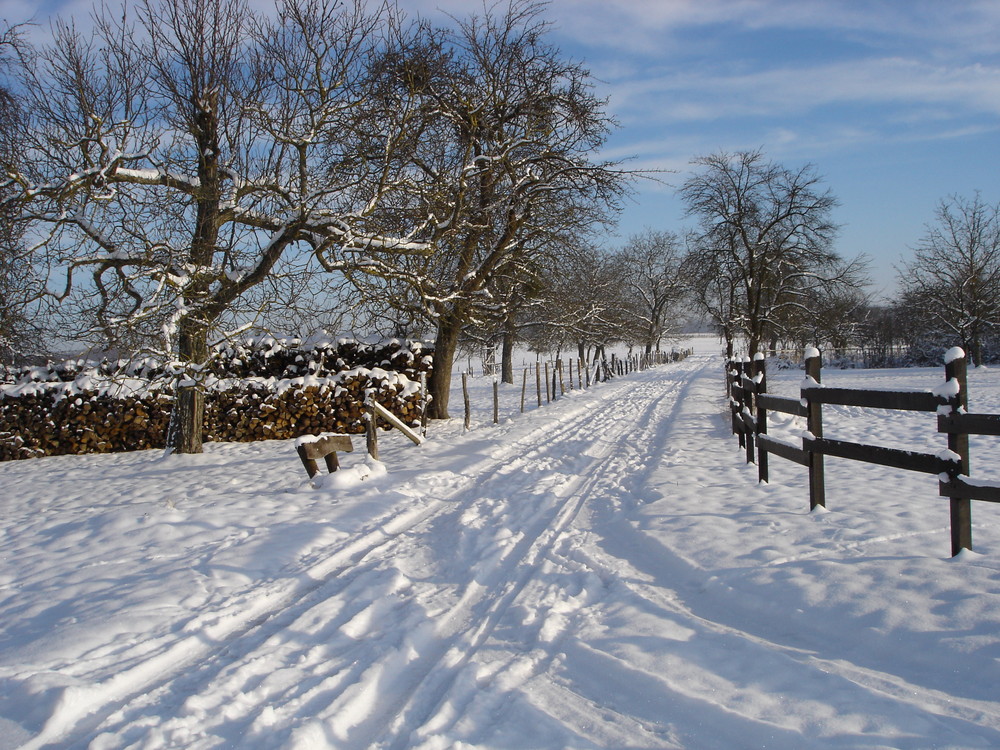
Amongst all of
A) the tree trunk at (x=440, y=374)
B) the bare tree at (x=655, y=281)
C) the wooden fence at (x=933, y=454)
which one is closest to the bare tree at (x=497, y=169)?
the tree trunk at (x=440, y=374)

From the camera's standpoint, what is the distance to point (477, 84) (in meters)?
14.0

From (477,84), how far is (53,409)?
1207cm

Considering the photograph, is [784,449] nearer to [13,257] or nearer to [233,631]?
[233,631]

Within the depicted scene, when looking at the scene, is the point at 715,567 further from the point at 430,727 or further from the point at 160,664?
the point at 160,664

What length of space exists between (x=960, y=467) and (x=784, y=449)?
6.79 feet

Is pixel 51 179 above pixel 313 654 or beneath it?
A: above

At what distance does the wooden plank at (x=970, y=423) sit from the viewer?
424 cm

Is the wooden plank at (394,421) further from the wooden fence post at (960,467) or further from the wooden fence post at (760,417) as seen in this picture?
the wooden fence post at (960,467)

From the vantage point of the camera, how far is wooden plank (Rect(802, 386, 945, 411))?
4754mm

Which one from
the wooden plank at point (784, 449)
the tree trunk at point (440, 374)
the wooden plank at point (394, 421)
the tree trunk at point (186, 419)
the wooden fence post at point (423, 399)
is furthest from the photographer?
the tree trunk at point (440, 374)

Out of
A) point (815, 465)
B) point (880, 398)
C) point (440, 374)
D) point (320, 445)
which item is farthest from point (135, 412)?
point (880, 398)

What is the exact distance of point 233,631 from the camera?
13.4ft

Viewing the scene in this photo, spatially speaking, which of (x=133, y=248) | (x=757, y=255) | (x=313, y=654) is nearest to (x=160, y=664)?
(x=313, y=654)

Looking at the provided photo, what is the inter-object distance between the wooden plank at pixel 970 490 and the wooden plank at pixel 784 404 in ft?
5.71
